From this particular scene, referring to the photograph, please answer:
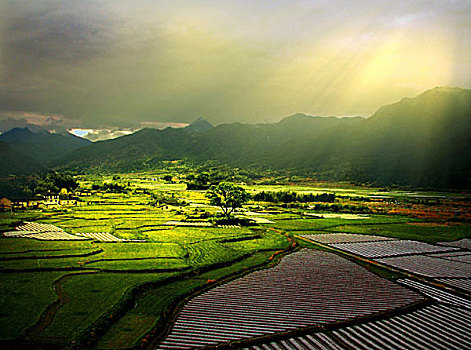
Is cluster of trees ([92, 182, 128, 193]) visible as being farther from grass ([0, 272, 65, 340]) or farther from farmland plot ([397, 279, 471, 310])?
farmland plot ([397, 279, 471, 310])

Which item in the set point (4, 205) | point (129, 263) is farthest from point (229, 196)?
point (4, 205)

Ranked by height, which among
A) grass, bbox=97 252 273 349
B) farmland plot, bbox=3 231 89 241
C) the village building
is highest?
the village building

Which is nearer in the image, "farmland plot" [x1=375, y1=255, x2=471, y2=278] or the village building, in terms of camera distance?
"farmland plot" [x1=375, y1=255, x2=471, y2=278]

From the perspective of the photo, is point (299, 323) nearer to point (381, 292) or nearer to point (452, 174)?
point (381, 292)

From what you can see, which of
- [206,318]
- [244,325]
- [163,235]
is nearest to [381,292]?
[244,325]

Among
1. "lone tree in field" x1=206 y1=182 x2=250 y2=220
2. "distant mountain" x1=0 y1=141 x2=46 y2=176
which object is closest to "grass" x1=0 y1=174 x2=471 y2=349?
"lone tree in field" x1=206 y1=182 x2=250 y2=220

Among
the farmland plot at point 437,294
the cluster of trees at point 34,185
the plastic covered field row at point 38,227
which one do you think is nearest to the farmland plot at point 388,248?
the farmland plot at point 437,294

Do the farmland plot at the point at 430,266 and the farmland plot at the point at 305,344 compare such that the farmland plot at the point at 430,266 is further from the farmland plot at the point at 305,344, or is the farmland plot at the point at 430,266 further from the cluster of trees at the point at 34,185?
the cluster of trees at the point at 34,185
